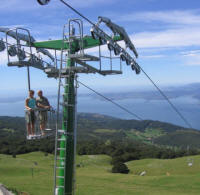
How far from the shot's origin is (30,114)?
10258mm

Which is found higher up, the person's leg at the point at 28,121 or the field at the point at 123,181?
the person's leg at the point at 28,121

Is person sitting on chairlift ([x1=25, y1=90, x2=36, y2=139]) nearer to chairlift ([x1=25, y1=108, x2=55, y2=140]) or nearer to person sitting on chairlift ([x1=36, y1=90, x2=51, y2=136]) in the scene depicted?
chairlift ([x1=25, y1=108, x2=55, y2=140])

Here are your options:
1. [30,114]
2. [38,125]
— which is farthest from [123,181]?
[30,114]

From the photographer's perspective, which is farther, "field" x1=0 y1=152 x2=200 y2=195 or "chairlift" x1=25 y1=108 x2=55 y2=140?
"field" x1=0 y1=152 x2=200 y2=195

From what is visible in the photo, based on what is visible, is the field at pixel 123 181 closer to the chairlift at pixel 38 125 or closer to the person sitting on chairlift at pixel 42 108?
the chairlift at pixel 38 125

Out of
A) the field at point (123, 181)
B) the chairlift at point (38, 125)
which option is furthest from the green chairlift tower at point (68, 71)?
the field at point (123, 181)

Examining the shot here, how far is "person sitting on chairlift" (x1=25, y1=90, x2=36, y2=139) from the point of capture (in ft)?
32.7

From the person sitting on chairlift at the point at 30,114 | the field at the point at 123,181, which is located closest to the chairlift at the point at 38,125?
the person sitting on chairlift at the point at 30,114

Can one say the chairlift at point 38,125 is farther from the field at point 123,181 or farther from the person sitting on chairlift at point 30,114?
the field at point 123,181

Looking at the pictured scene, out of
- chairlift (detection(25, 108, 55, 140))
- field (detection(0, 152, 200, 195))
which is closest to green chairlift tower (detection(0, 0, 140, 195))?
chairlift (detection(25, 108, 55, 140))

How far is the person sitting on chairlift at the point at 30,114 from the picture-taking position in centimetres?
995

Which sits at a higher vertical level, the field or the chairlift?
the chairlift

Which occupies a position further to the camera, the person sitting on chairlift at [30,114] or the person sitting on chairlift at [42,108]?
the person sitting on chairlift at [42,108]

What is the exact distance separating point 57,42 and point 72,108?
2390 millimetres
